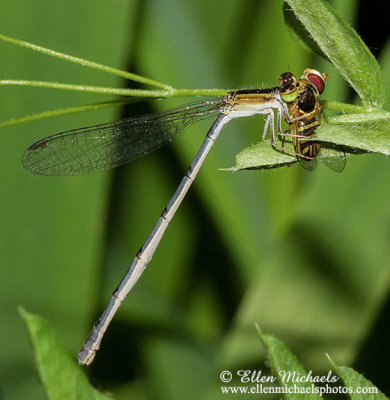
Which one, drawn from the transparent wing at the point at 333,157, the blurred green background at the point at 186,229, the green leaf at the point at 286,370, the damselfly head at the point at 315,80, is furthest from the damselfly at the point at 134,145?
the green leaf at the point at 286,370

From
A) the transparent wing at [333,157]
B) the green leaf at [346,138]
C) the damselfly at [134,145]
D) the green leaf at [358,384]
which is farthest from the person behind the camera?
the damselfly at [134,145]

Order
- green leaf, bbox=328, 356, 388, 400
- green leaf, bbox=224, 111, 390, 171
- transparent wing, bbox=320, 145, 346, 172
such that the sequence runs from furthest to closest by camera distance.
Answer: transparent wing, bbox=320, 145, 346, 172
green leaf, bbox=224, 111, 390, 171
green leaf, bbox=328, 356, 388, 400

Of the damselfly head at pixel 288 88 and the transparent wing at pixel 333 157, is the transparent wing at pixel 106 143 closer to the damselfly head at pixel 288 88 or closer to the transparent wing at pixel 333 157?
the damselfly head at pixel 288 88

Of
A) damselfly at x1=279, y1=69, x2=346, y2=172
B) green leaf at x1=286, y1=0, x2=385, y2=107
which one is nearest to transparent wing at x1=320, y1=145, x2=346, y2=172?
damselfly at x1=279, y1=69, x2=346, y2=172

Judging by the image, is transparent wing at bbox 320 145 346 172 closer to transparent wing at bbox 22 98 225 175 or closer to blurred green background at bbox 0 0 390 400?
blurred green background at bbox 0 0 390 400

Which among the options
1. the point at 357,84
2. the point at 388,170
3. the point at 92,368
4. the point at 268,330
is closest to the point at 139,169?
the point at 92,368

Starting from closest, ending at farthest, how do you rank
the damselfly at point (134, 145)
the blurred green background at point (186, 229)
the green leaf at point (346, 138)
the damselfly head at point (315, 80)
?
the green leaf at point (346, 138) < the damselfly head at point (315, 80) < the damselfly at point (134, 145) < the blurred green background at point (186, 229)

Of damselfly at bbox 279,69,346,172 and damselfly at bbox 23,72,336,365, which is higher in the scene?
damselfly at bbox 279,69,346,172
